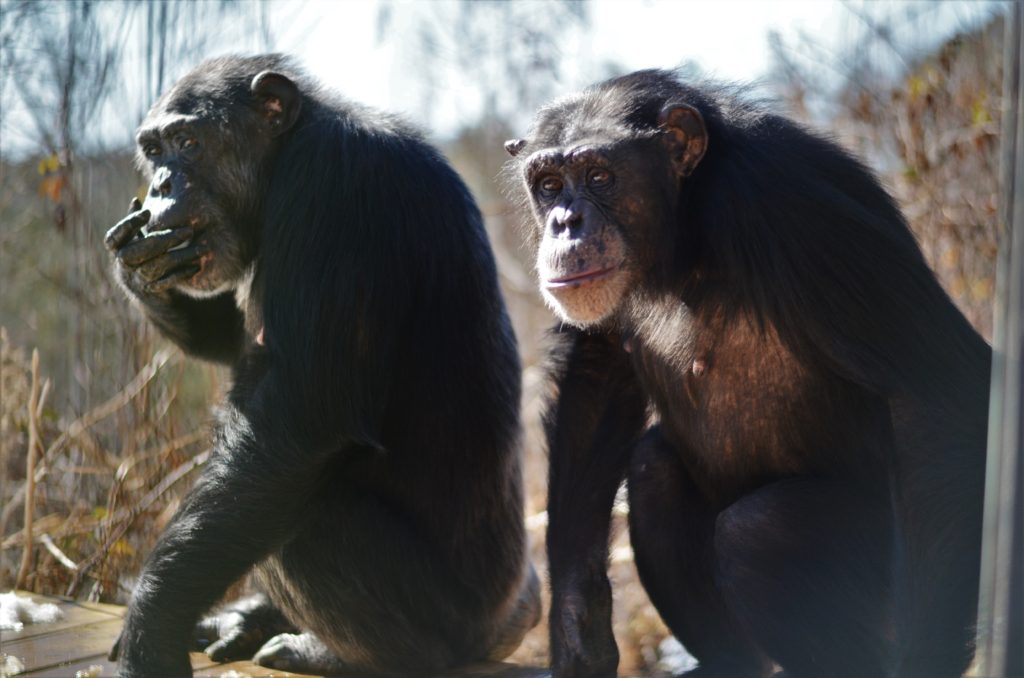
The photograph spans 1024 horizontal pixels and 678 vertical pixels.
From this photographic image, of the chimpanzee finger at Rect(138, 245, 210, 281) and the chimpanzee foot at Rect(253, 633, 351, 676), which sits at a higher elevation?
the chimpanzee finger at Rect(138, 245, 210, 281)

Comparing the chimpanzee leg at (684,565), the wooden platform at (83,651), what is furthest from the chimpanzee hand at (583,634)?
the wooden platform at (83,651)

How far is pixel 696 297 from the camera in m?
4.25

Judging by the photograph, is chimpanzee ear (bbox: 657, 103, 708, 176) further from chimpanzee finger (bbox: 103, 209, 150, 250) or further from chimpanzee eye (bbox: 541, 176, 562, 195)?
chimpanzee finger (bbox: 103, 209, 150, 250)

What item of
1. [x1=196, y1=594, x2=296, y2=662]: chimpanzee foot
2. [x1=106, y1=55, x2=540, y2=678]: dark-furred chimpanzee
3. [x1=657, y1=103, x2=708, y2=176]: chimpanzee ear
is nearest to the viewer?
[x1=657, y1=103, x2=708, y2=176]: chimpanzee ear

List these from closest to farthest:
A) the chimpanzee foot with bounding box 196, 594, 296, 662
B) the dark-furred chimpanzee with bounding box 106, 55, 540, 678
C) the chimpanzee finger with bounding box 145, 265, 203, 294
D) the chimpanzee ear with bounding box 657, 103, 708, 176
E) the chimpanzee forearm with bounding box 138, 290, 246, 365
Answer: the chimpanzee ear with bounding box 657, 103, 708, 176, the dark-furred chimpanzee with bounding box 106, 55, 540, 678, the chimpanzee finger with bounding box 145, 265, 203, 294, the chimpanzee foot with bounding box 196, 594, 296, 662, the chimpanzee forearm with bounding box 138, 290, 246, 365

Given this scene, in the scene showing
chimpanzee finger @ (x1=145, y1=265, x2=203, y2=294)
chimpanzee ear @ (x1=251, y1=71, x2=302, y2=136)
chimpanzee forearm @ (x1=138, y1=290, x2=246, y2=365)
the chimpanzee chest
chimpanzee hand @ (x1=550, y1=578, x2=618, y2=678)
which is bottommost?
chimpanzee hand @ (x1=550, y1=578, x2=618, y2=678)

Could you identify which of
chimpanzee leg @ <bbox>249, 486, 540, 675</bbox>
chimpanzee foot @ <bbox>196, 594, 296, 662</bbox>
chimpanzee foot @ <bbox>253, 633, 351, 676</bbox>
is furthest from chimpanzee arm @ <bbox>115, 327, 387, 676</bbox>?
chimpanzee foot @ <bbox>196, 594, 296, 662</bbox>

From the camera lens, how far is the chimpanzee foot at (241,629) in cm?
531

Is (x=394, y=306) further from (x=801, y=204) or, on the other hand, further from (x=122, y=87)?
(x=122, y=87)

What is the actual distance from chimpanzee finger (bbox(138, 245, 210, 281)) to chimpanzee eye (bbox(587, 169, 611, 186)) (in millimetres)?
1979

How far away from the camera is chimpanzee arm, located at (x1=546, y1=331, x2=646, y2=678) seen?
437 cm

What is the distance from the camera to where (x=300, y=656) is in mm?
5039

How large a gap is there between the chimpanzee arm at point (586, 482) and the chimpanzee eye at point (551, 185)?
2.62 ft

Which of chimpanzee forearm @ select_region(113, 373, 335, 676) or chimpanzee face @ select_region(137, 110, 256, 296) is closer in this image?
chimpanzee forearm @ select_region(113, 373, 335, 676)
